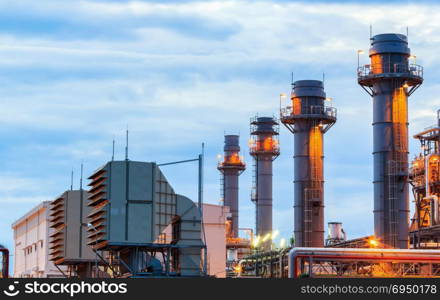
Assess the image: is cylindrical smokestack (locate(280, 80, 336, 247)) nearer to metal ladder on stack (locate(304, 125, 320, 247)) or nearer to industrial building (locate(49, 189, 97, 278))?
metal ladder on stack (locate(304, 125, 320, 247))

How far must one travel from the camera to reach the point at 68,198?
58625 millimetres

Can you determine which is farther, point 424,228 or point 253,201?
point 253,201

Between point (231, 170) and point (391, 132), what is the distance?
54627 mm

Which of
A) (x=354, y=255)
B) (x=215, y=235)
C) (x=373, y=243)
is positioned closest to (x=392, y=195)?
(x=373, y=243)

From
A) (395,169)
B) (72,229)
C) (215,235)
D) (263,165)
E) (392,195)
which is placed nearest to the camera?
(72,229)

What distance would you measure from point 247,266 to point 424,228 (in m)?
22.3

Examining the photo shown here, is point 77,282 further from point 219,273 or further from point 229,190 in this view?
point 229,190

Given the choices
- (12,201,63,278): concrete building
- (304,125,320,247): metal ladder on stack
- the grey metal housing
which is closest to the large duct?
the grey metal housing

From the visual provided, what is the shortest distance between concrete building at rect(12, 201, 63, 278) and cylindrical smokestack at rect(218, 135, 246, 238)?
34084mm

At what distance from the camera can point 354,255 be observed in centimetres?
4862

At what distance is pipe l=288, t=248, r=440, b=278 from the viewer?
48.3 m

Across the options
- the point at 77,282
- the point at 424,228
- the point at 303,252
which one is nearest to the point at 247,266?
the point at 424,228

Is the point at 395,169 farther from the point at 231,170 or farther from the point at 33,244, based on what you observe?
the point at 231,170

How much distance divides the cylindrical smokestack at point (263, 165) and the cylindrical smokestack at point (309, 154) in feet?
82.6
